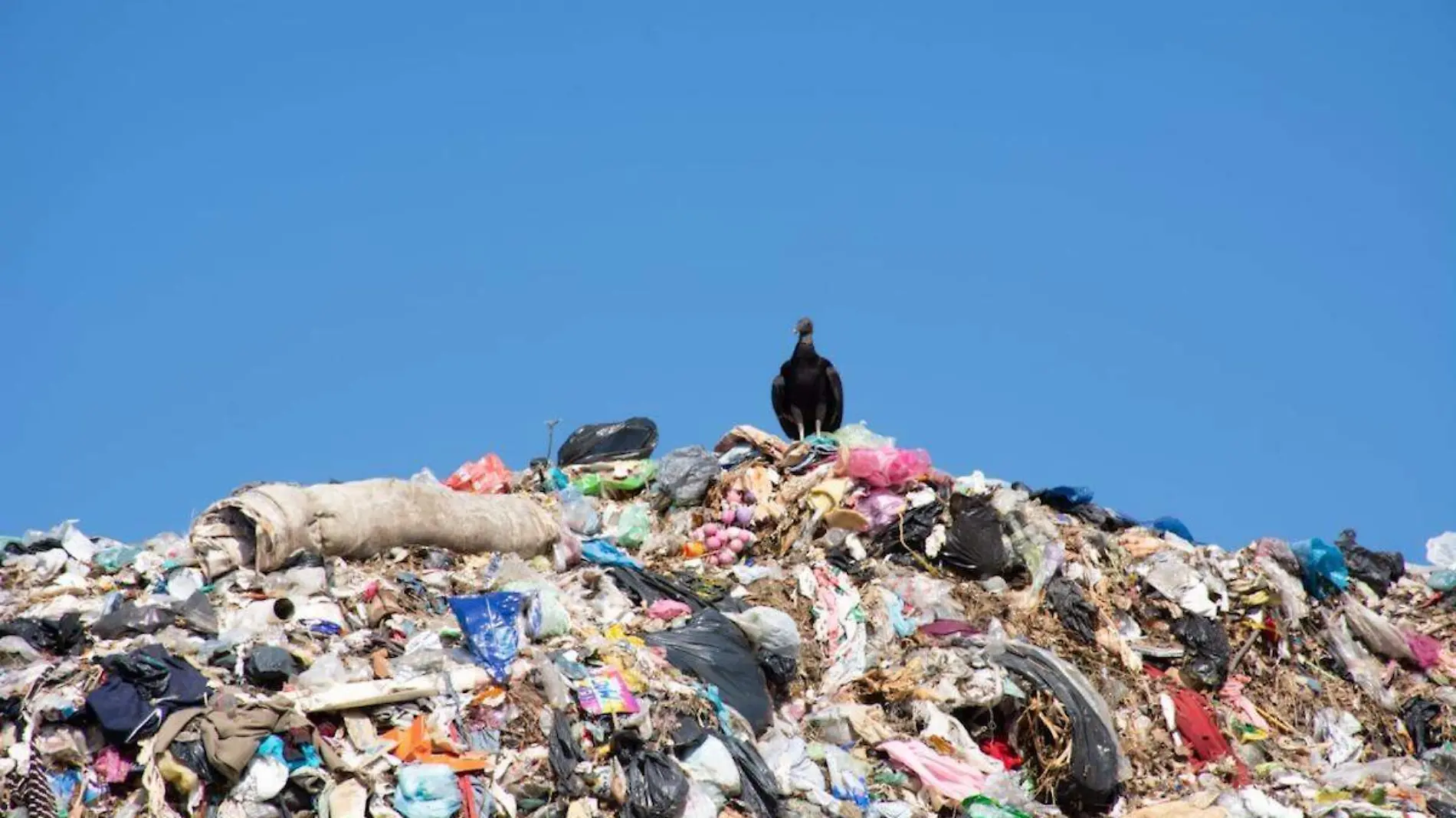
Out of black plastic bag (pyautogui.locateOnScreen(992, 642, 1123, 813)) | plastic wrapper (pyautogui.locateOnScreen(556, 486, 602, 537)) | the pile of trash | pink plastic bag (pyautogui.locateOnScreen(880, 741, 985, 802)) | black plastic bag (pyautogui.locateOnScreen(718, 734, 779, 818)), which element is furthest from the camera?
plastic wrapper (pyautogui.locateOnScreen(556, 486, 602, 537))

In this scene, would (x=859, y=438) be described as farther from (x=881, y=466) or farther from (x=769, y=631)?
(x=769, y=631)

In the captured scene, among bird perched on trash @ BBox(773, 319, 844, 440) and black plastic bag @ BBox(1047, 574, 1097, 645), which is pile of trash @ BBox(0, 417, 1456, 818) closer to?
black plastic bag @ BBox(1047, 574, 1097, 645)

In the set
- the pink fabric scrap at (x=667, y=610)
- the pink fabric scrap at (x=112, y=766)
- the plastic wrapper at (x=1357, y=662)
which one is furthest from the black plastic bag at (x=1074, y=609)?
the pink fabric scrap at (x=112, y=766)

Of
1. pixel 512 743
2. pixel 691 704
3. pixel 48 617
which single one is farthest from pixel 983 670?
pixel 48 617

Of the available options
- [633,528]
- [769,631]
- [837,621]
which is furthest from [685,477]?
[769,631]

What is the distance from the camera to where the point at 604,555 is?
31.6ft

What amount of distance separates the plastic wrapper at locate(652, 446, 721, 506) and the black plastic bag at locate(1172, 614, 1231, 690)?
3037 millimetres

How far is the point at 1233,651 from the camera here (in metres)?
9.98

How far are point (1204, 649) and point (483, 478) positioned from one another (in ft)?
15.1

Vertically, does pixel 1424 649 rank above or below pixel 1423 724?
above

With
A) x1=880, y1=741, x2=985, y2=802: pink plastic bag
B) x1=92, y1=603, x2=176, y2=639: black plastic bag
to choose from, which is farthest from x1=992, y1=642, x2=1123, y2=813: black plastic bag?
x1=92, y1=603, x2=176, y2=639: black plastic bag

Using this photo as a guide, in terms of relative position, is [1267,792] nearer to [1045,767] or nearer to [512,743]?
[1045,767]

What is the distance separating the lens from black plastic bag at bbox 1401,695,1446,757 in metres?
9.73

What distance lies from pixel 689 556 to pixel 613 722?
2.93m
